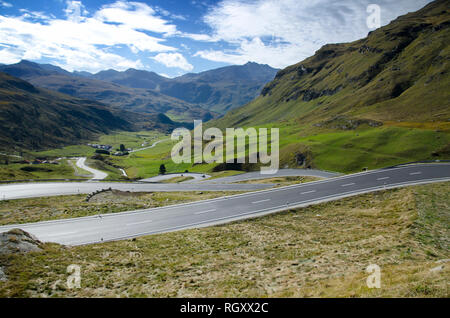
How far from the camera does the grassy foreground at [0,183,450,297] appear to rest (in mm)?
13648

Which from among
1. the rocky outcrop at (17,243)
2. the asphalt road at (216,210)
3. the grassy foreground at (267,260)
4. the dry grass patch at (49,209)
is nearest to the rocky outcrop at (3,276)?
the grassy foreground at (267,260)

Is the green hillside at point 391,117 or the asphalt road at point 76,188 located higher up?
the green hillside at point 391,117

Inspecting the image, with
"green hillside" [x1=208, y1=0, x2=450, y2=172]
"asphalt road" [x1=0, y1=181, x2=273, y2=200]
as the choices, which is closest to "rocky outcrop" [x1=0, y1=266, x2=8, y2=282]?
"asphalt road" [x1=0, y1=181, x2=273, y2=200]

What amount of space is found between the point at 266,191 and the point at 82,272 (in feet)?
96.4

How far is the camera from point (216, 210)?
108ft

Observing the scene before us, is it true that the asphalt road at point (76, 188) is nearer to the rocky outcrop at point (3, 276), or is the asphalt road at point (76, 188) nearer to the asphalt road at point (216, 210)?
the asphalt road at point (216, 210)

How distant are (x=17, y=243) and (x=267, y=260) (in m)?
18.2

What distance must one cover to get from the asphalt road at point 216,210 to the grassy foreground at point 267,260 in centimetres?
299

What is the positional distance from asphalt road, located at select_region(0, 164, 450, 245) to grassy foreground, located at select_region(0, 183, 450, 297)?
9.80 ft

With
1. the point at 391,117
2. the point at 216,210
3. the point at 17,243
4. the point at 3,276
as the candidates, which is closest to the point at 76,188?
the point at 216,210

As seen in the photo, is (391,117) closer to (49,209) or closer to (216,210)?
(216,210)

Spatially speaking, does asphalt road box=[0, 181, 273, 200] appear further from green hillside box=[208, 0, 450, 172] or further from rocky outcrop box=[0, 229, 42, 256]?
green hillside box=[208, 0, 450, 172]

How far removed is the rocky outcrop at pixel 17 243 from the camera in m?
16.4
